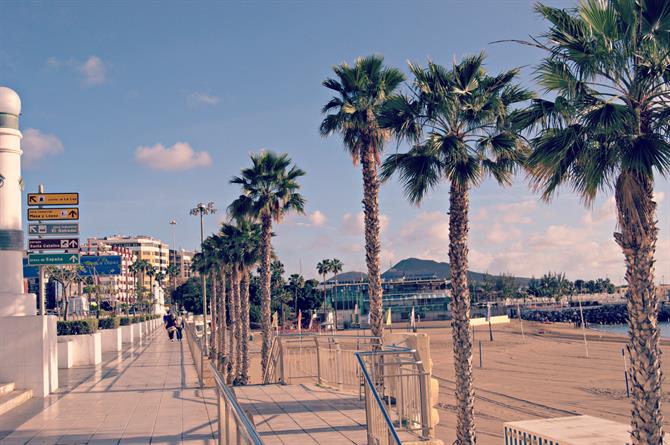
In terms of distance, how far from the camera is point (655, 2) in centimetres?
888

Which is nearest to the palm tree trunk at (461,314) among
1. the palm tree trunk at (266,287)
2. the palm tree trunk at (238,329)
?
the palm tree trunk at (266,287)

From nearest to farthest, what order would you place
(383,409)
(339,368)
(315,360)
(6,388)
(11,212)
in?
(383,409)
(6,388)
(339,368)
(315,360)
(11,212)

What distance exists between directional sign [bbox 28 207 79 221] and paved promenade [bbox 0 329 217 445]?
5226 mm

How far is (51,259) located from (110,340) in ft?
59.9

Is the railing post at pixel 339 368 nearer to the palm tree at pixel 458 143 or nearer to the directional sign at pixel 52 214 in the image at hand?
the palm tree at pixel 458 143

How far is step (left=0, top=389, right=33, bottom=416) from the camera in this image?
1422 cm

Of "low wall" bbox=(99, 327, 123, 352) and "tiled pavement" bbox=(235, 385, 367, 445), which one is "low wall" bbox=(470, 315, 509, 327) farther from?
"tiled pavement" bbox=(235, 385, 367, 445)

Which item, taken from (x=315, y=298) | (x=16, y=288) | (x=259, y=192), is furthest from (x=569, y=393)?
(x=315, y=298)

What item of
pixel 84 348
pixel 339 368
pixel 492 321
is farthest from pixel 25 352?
pixel 492 321

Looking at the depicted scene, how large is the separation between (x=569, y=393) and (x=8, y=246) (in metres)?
29.2

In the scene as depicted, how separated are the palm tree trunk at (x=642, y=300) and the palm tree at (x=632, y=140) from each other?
0.01 meters

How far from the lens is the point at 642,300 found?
912 cm

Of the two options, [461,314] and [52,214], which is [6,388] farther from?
[461,314]

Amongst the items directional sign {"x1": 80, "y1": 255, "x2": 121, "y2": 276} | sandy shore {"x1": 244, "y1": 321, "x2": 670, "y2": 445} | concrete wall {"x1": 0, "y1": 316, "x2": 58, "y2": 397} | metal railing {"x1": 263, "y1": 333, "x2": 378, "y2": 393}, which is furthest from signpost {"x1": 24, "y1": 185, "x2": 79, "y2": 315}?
directional sign {"x1": 80, "y1": 255, "x2": 121, "y2": 276}
